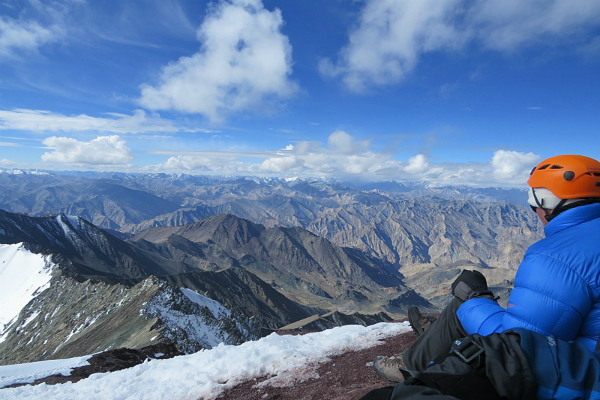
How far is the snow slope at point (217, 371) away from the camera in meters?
8.84

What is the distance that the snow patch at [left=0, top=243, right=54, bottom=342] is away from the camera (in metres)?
87.1

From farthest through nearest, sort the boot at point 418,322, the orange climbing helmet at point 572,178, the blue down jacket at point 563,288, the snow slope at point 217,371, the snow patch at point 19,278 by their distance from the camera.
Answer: the snow patch at point 19,278 < the snow slope at point 217,371 < the boot at point 418,322 < the orange climbing helmet at point 572,178 < the blue down jacket at point 563,288

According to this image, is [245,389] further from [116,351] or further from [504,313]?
[116,351]

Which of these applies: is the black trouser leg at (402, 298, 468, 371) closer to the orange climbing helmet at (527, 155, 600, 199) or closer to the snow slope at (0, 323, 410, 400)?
the orange climbing helmet at (527, 155, 600, 199)

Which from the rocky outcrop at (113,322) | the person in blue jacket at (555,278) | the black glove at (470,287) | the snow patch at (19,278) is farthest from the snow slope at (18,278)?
the person in blue jacket at (555,278)

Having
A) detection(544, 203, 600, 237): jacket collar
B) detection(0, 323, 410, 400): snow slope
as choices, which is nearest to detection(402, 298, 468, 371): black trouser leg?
detection(544, 203, 600, 237): jacket collar

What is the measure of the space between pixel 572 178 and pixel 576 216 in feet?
2.41

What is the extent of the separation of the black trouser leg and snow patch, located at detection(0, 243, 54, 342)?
10217 centimetres

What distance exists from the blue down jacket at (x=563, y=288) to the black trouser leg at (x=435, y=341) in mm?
1074

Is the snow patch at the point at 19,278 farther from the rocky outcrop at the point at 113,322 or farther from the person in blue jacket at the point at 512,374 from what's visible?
the person in blue jacket at the point at 512,374

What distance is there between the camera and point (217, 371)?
9508mm

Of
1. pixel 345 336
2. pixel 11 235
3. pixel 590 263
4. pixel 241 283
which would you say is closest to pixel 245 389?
pixel 345 336

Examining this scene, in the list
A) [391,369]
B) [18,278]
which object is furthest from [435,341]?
[18,278]

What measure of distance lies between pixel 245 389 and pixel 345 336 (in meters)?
4.90
